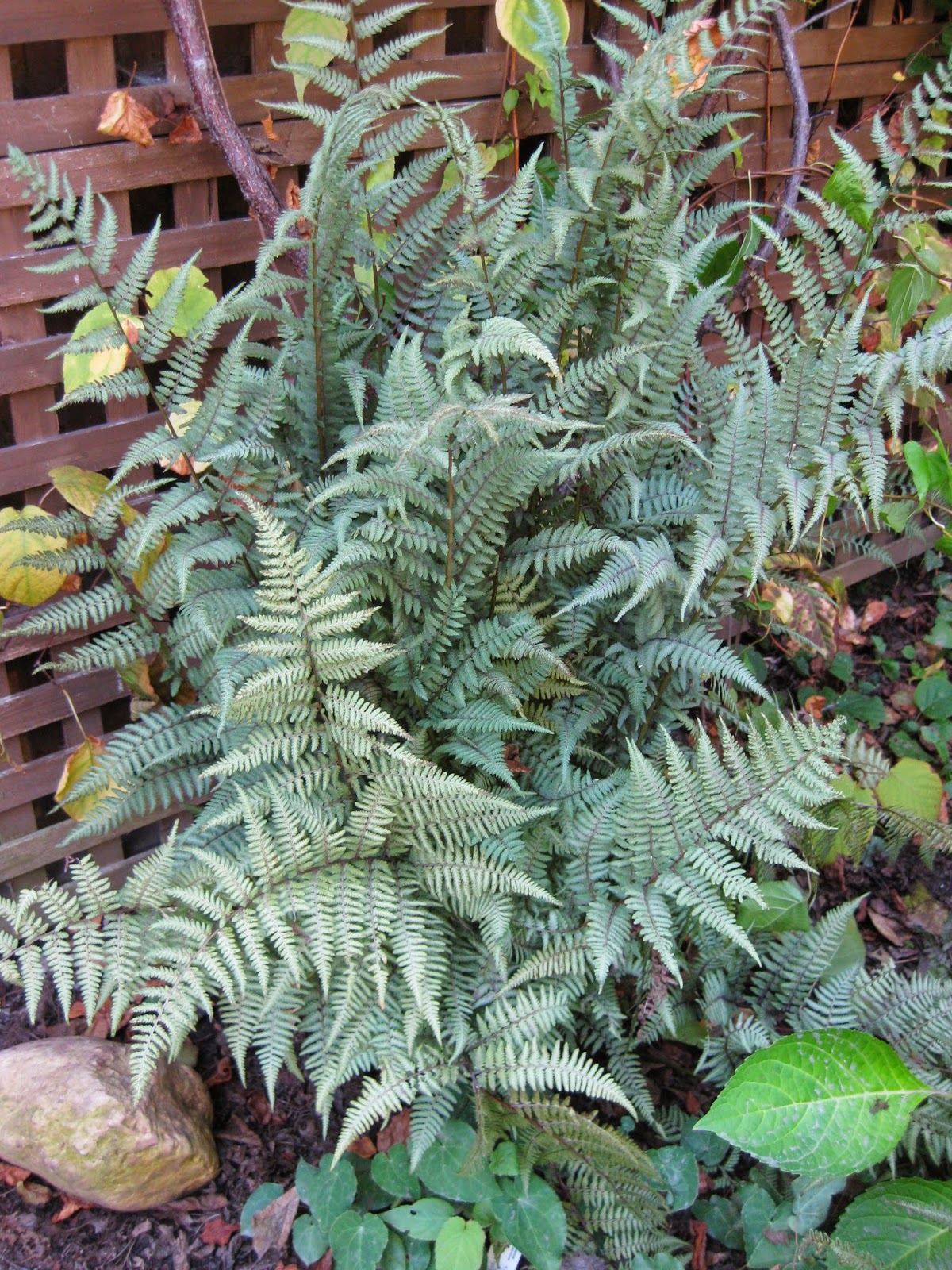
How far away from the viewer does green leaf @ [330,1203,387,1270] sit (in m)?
1.95

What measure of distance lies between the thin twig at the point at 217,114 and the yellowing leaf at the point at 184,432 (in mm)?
430

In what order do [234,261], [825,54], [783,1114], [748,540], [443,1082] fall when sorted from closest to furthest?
[783,1114] → [443,1082] → [748,540] → [234,261] → [825,54]

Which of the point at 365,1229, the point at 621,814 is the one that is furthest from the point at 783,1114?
the point at 365,1229

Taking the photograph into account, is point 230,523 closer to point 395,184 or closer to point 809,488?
point 395,184

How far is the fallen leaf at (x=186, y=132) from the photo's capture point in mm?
2248

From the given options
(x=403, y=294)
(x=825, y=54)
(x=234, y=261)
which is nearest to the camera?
(x=403, y=294)

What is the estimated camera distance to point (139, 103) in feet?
7.18

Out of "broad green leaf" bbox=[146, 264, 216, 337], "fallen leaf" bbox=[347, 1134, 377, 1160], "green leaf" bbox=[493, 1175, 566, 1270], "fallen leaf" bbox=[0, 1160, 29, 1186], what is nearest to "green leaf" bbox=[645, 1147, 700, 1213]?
"green leaf" bbox=[493, 1175, 566, 1270]

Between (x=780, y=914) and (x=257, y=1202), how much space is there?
1.28 m

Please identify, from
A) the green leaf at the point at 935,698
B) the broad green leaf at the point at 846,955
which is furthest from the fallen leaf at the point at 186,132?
the green leaf at the point at 935,698

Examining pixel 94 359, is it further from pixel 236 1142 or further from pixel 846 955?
pixel 846 955

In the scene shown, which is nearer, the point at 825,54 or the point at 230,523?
the point at 230,523

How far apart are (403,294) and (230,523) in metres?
0.63

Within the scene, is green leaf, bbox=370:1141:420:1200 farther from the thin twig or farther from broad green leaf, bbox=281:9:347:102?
broad green leaf, bbox=281:9:347:102
